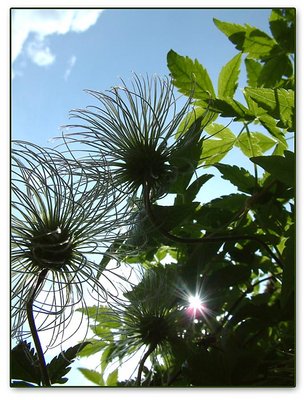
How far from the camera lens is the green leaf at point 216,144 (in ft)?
3.50

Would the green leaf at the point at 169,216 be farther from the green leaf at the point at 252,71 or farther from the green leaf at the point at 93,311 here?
the green leaf at the point at 252,71

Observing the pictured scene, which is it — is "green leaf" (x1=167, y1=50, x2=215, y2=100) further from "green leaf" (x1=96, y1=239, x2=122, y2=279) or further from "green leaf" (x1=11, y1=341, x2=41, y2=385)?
"green leaf" (x1=11, y1=341, x2=41, y2=385)

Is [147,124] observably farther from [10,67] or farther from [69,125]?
[10,67]

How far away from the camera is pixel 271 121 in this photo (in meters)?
1.06

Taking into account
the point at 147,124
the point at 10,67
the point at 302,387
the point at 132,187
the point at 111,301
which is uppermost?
the point at 10,67

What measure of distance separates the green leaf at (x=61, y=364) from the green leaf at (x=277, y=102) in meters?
0.54

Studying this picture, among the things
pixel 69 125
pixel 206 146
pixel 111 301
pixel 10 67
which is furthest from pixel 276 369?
pixel 10 67

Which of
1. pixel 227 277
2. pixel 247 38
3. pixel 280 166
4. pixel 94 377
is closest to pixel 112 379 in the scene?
pixel 94 377

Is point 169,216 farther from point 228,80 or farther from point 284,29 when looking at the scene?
point 284,29

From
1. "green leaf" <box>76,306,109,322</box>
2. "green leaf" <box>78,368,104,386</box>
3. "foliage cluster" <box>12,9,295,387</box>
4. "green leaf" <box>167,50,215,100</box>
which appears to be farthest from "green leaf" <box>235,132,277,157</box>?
"green leaf" <box>78,368,104,386</box>

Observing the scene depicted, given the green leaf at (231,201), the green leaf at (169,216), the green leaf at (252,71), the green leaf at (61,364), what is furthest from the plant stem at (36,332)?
the green leaf at (252,71)

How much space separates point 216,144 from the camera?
3.55 ft

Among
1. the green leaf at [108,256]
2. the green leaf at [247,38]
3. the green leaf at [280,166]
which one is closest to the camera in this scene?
the green leaf at [280,166]
